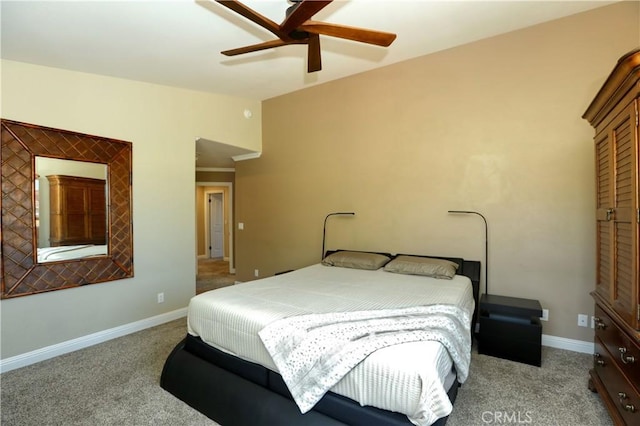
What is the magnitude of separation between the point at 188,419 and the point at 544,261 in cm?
333

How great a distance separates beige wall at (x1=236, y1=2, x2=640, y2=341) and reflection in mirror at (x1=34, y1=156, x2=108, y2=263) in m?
2.43

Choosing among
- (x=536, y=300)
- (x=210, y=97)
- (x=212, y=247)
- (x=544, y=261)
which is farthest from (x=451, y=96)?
(x=212, y=247)

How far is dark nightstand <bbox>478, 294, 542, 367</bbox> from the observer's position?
2.64 m

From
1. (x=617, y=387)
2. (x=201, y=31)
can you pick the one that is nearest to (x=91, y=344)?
(x=201, y=31)

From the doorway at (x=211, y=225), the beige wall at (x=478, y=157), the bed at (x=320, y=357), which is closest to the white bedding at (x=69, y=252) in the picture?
the bed at (x=320, y=357)

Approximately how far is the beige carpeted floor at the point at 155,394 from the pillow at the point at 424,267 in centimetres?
79

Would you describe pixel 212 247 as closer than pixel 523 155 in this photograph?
No

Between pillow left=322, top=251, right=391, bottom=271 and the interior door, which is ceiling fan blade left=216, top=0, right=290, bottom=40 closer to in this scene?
pillow left=322, top=251, right=391, bottom=271

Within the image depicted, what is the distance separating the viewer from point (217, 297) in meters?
2.28

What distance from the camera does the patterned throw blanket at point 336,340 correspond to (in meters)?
1.58

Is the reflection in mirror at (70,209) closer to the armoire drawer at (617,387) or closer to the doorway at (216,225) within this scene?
the armoire drawer at (617,387)

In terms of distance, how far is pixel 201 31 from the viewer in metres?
2.71

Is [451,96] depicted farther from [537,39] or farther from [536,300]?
[536,300]

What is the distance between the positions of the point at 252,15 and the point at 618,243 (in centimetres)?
267
